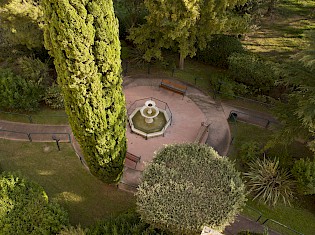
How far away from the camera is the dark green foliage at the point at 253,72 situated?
1936cm

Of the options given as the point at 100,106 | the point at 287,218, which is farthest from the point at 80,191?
the point at 287,218

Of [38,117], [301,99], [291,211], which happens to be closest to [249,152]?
[291,211]

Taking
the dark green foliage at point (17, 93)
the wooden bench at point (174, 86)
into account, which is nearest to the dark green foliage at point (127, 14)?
the wooden bench at point (174, 86)

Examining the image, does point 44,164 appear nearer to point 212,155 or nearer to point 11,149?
point 11,149

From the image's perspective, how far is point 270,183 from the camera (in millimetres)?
14039

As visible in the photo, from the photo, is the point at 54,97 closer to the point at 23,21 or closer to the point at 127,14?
the point at 23,21

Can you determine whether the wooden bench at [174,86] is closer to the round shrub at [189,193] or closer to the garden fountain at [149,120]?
the garden fountain at [149,120]

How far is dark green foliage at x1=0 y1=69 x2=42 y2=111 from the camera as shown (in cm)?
1698

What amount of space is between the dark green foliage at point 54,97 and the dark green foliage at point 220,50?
11.6 m

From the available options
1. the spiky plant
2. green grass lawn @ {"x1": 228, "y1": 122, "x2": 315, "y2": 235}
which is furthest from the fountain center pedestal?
the spiky plant

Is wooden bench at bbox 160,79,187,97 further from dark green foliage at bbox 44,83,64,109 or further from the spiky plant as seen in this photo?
the spiky plant

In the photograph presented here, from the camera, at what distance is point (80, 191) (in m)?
14.0

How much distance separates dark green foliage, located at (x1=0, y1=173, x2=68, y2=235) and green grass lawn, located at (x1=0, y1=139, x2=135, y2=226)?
1111 mm

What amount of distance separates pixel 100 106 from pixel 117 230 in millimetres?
5228
